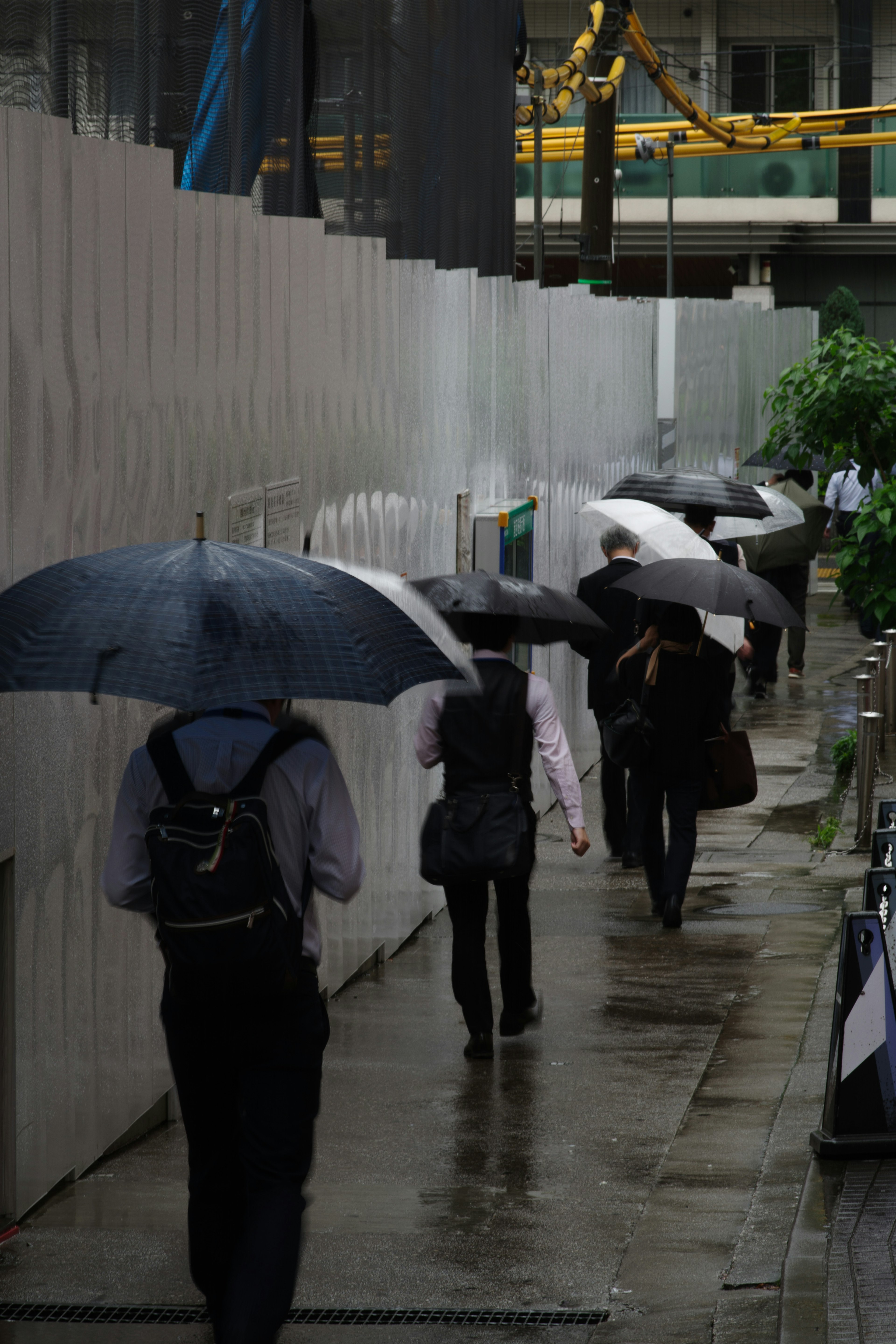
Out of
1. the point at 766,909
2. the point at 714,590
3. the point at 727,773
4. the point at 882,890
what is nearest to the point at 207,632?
the point at 882,890

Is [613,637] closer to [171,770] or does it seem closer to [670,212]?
[171,770]

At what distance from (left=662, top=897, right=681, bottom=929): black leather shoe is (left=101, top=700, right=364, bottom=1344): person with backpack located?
520cm

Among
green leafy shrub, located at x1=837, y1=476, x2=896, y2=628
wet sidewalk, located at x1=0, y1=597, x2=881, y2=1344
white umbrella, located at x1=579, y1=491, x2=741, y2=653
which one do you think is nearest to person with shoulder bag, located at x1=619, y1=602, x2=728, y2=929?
wet sidewalk, located at x1=0, y1=597, x2=881, y2=1344

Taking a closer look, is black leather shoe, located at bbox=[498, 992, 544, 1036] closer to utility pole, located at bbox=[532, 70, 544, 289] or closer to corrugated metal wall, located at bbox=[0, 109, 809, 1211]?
corrugated metal wall, located at bbox=[0, 109, 809, 1211]

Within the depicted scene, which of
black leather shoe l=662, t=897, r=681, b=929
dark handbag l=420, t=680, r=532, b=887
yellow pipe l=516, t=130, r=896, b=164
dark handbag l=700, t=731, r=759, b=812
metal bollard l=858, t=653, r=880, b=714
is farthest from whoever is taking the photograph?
yellow pipe l=516, t=130, r=896, b=164

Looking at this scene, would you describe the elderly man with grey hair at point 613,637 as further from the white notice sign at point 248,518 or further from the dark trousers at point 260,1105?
the dark trousers at point 260,1105

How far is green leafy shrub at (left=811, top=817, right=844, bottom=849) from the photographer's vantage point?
1127 centimetres

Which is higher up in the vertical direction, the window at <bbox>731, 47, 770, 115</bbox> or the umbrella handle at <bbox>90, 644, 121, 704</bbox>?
the window at <bbox>731, 47, 770, 115</bbox>

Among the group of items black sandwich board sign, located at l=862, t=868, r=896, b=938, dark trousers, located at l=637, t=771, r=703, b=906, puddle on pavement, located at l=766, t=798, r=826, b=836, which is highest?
black sandwich board sign, located at l=862, t=868, r=896, b=938

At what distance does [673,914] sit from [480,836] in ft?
9.03

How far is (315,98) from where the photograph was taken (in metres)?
8.00

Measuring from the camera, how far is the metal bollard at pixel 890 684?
14.0m

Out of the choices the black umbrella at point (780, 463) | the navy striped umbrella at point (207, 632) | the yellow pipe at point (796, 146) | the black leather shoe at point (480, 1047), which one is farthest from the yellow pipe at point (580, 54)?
the navy striped umbrella at point (207, 632)

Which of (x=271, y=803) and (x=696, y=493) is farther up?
(x=696, y=493)
